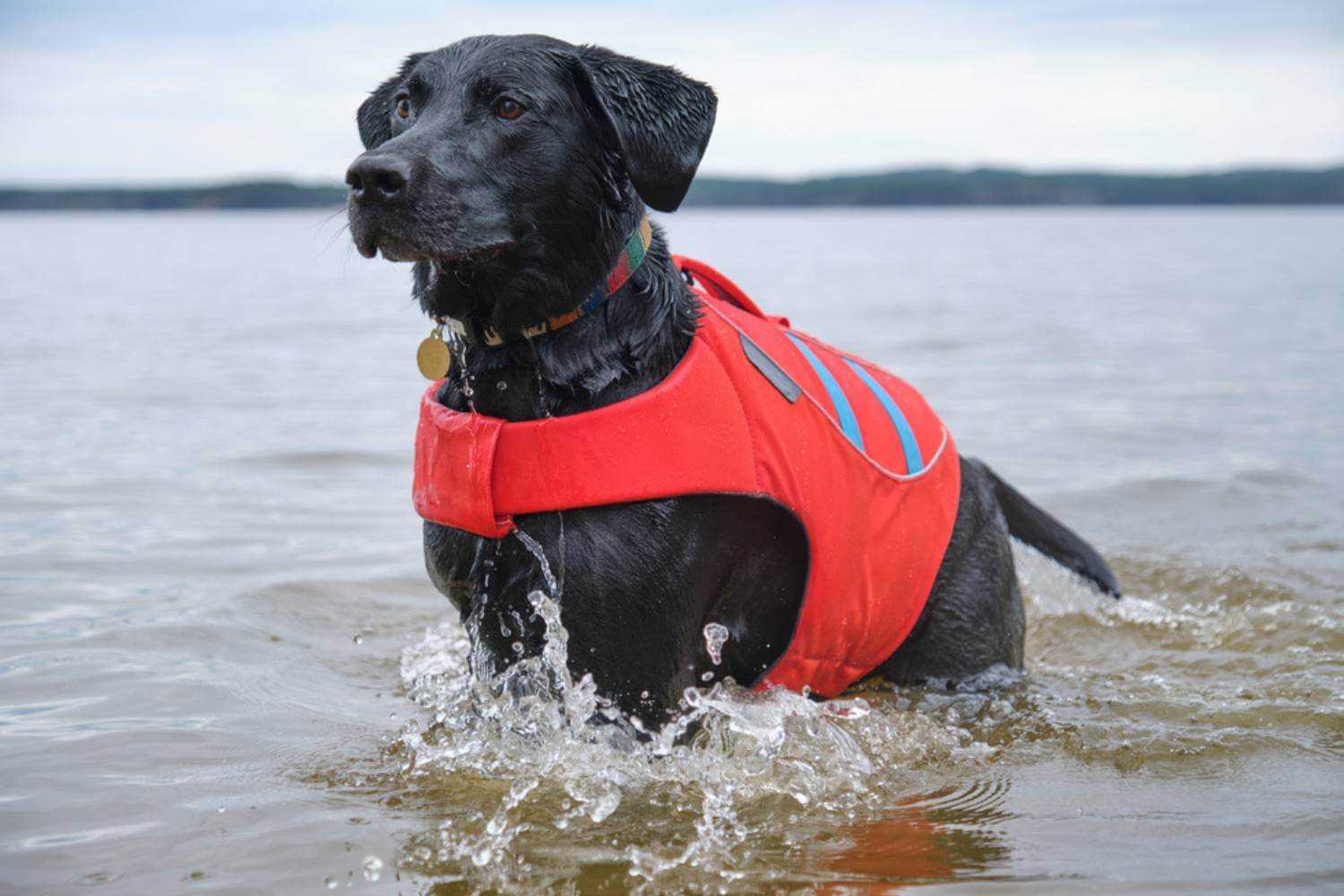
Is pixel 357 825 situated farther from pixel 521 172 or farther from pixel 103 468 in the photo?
pixel 103 468

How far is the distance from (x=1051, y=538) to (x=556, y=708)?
217cm

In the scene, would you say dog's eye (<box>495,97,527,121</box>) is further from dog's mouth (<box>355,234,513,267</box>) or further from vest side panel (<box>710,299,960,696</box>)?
vest side panel (<box>710,299,960,696</box>)

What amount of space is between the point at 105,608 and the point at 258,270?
32.6 meters

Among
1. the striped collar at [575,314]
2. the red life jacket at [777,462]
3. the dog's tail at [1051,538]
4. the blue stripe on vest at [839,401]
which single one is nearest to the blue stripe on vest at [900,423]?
the red life jacket at [777,462]

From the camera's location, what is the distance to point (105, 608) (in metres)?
5.62

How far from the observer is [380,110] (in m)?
4.14

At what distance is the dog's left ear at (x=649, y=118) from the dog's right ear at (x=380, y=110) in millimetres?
791

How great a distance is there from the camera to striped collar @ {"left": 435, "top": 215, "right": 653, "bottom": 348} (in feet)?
11.2

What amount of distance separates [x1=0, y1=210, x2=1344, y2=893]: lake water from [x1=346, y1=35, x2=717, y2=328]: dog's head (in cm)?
44

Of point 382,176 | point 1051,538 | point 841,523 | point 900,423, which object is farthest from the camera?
point 1051,538

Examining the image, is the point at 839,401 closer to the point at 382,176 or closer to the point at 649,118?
the point at 649,118

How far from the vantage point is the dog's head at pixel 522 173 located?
3.26 m

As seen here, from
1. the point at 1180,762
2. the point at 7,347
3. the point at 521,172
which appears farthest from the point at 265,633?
the point at 7,347

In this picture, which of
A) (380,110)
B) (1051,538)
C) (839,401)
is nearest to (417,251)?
(380,110)
